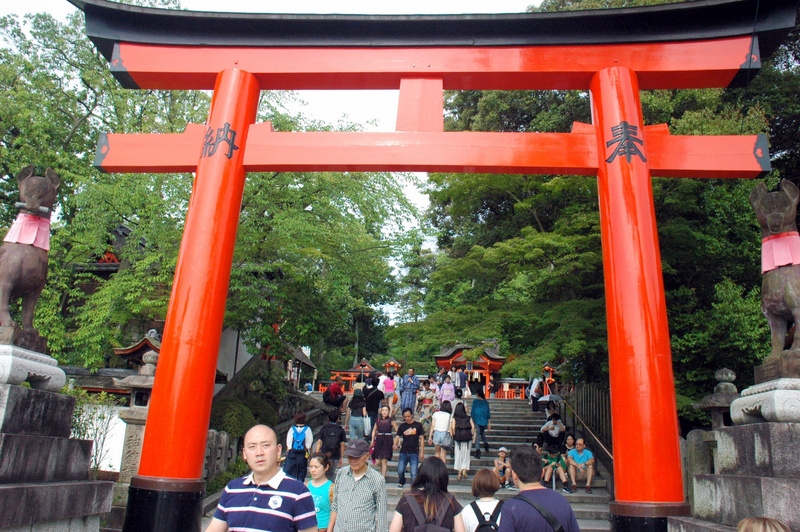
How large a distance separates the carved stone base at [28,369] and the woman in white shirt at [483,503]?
11.0ft

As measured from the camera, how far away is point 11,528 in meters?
3.96

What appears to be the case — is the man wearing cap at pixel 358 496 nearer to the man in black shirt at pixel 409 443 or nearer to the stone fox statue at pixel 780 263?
the stone fox statue at pixel 780 263

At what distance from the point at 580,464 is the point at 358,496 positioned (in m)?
7.19

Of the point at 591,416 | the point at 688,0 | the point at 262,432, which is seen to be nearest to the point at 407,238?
the point at 591,416

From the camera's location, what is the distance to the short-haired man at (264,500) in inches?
110

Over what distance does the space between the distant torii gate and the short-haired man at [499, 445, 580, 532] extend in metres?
2.33

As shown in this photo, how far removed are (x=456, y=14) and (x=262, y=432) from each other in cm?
521

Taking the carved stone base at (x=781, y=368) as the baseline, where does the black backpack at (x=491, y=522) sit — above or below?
below

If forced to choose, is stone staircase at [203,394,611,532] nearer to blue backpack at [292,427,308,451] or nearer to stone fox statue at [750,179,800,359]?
blue backpack at [292,427,308,451]

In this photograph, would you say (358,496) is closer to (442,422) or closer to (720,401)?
(720,401)

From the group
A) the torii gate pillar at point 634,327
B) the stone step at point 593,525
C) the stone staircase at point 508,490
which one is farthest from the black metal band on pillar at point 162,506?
the stone step at point 593,525

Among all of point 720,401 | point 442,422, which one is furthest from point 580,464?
point 720,401

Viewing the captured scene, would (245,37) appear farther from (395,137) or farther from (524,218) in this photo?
(524,218)

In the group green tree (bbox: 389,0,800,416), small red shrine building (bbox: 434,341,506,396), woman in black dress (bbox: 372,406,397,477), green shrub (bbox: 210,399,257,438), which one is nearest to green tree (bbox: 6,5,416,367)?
green shrub (bbox: 210,399,257,438)
